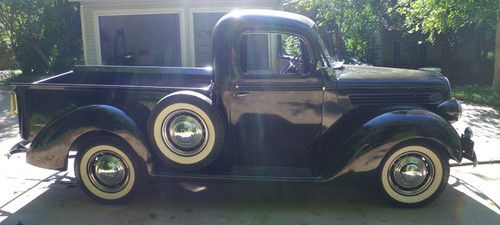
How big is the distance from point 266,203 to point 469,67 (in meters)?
12.8

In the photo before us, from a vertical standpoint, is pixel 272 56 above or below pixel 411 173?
above

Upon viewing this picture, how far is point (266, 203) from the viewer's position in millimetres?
4527

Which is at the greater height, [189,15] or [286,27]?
[189,15]

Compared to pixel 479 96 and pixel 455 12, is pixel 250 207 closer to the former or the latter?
pixel 455 12

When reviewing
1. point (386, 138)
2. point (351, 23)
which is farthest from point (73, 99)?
point (351, 23)

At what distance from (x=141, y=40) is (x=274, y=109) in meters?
10.2

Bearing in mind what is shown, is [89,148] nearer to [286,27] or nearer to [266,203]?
[266,203]

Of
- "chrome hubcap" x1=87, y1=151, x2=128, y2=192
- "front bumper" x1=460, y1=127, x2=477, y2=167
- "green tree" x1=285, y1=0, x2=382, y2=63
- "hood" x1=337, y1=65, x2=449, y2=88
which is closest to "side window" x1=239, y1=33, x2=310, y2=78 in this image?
"hood" x1=337, y1=65, x2=449, y2=88

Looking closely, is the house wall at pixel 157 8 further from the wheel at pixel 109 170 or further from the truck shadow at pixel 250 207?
the wheel at pixel 109 170

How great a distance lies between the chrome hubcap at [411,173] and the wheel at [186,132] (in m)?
1.64

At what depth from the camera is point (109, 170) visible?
4473 millimetres

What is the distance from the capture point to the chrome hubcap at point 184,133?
4.22m

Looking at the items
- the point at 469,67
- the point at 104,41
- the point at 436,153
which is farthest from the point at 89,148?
the point at 469,67

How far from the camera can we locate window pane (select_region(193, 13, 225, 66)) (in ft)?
39.7
